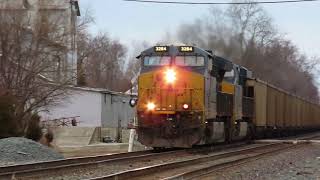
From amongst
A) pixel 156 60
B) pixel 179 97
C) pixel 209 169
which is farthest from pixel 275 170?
pixel 156 60

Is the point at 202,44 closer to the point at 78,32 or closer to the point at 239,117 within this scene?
the point at 78,32

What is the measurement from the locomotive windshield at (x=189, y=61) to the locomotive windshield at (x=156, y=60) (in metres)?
0.35

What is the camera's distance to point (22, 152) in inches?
707

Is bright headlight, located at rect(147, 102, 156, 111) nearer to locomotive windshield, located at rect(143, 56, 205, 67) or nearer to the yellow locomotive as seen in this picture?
the yellow locomotive

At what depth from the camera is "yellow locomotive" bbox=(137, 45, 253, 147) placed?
20.0m

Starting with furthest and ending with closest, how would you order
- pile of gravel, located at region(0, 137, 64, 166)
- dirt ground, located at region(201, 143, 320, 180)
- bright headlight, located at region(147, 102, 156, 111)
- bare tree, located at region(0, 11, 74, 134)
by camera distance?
bare tree, located at region(0, 11, 74, 134)
bright headlight, located at region(147, 102, 156, 111)
pile of gravel, located at region(0, 137, 64, 166)
dirt ground, located at region(201, 143, 320, 180)

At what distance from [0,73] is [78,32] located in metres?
10.9

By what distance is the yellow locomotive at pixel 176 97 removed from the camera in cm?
2002

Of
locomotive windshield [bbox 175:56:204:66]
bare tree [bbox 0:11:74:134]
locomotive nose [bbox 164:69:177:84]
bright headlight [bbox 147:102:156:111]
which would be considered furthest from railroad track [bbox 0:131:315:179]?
bare tree [bbox 0:11:74:134]

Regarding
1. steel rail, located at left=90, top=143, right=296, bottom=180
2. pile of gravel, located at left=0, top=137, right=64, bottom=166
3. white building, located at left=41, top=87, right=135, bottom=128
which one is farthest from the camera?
white building, located at left=41, top=87, right=135, bottom=128

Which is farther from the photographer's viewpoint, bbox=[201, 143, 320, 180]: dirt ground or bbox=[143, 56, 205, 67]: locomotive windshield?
bbox=[143, 56, 205, 67]: locomotive windshield

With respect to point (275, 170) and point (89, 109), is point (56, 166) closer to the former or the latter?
point (275, 170)

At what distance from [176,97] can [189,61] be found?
1449 mm

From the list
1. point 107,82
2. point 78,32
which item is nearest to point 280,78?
point 107,82
